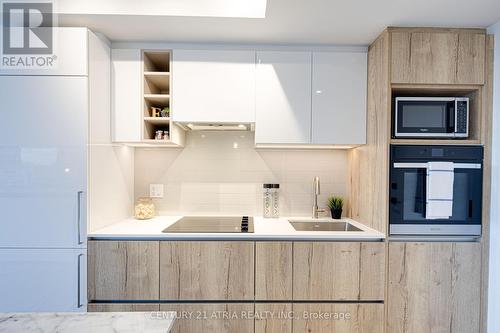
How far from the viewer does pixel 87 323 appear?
0.82 meters

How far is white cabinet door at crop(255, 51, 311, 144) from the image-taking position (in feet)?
6.44

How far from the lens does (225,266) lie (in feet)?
5.63

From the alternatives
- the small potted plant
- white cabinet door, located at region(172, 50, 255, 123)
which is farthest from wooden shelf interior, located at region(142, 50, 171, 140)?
the small potted plant

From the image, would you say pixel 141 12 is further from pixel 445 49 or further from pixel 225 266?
pixel 445 49

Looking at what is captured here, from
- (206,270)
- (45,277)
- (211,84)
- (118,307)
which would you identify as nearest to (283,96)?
(211,84)

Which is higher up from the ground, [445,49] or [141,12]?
[141,12]

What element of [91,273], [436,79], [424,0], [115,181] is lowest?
[91,273]

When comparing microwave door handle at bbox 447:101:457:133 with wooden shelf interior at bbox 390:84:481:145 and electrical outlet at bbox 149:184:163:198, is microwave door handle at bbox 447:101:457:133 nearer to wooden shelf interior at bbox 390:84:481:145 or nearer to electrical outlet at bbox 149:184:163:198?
wooden shelf interior at bbox 390:84:481:145

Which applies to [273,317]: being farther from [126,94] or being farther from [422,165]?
[126,94]

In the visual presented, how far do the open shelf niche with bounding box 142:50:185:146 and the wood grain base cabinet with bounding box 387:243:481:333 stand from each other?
176cm

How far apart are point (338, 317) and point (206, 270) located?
2.84ft

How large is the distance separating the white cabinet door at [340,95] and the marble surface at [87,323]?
1544mm

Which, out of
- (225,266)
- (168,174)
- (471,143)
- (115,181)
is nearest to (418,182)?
(471,143)

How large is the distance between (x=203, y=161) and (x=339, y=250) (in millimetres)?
1281
